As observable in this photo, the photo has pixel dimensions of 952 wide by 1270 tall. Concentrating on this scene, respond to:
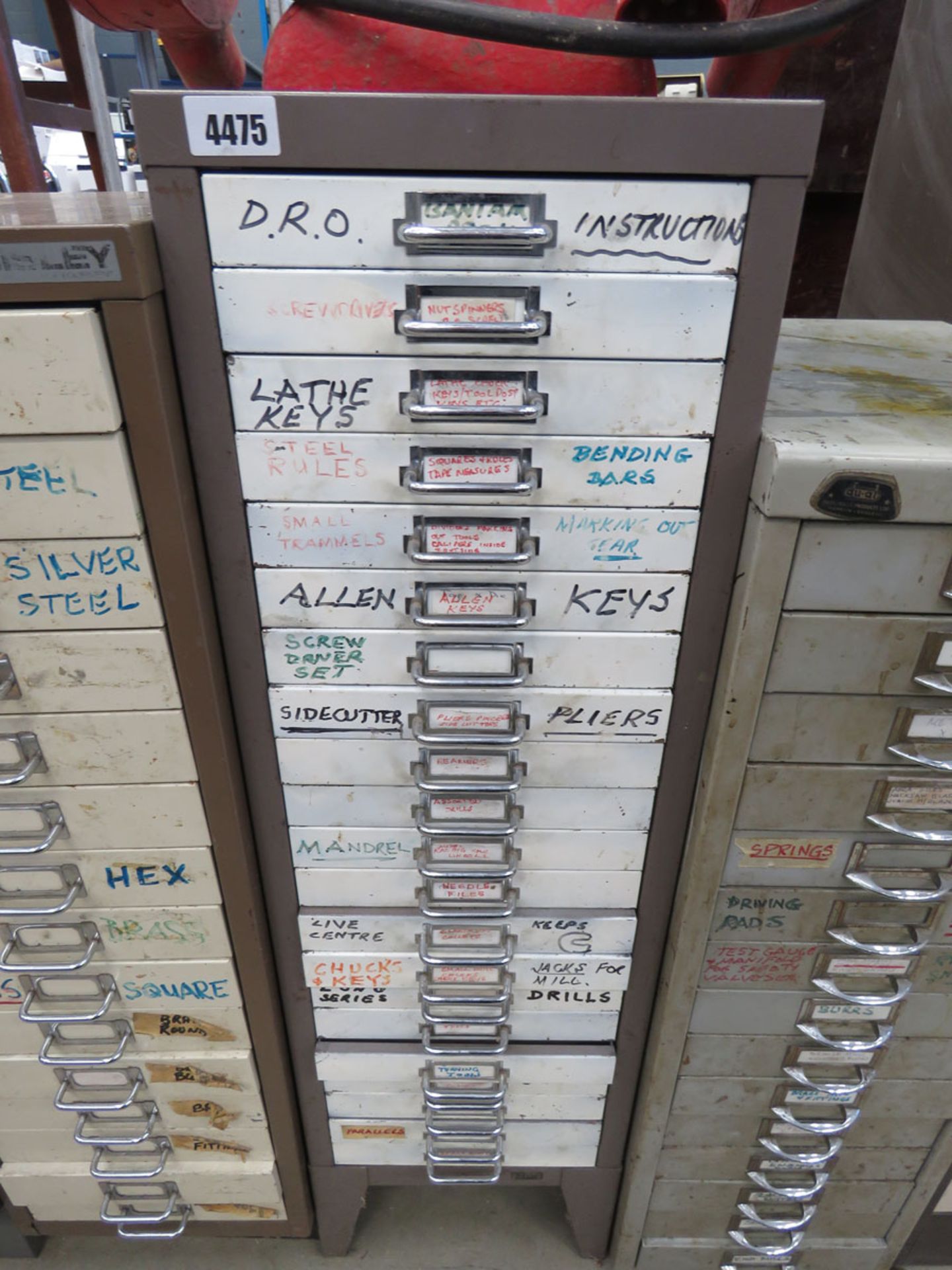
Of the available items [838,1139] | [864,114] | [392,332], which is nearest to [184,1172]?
[838,1139]

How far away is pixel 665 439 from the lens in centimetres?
95

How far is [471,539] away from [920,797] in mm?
686

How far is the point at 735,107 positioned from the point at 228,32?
0.69 meters

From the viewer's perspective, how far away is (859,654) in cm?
99

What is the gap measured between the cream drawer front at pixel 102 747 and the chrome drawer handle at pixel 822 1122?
1156mm

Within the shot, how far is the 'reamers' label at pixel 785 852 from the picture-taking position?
1.14 meters

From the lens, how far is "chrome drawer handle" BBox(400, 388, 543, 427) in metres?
0.91

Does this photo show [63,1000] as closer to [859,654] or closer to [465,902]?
[465,902]

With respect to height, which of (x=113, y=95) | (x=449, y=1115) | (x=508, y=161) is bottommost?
(x=449, y=1115)

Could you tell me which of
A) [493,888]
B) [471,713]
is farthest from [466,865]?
[471,713]

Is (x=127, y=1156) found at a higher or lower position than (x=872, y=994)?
lower

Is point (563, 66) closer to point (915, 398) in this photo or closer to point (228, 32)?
point (228, 32)

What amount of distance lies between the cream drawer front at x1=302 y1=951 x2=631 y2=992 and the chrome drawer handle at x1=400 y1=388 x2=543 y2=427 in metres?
0.90

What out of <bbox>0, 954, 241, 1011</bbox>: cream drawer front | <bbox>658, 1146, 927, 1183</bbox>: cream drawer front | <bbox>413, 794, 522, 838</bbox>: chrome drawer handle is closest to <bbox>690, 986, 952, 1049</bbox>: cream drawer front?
<bbox>658, 1146, 927, 1183</bbox>: cream drawer front
